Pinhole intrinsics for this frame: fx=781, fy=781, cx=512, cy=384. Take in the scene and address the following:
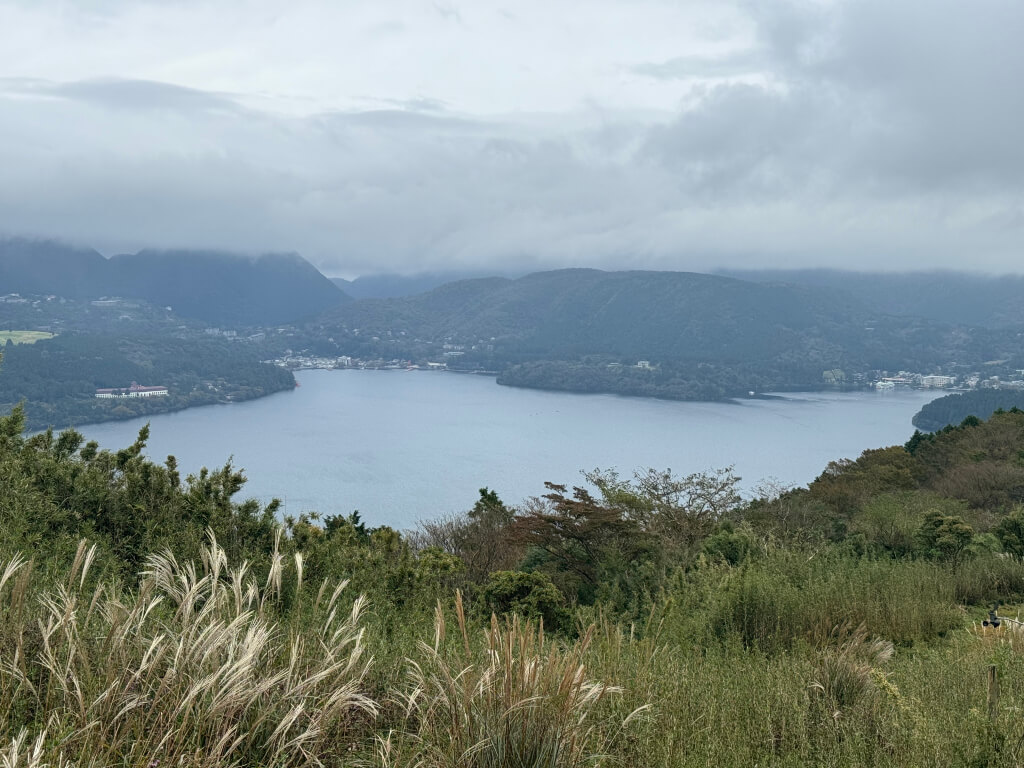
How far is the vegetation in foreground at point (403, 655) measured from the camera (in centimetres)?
251

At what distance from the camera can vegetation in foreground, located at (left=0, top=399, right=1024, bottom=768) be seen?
251 centimetres

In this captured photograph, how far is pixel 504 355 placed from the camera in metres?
177

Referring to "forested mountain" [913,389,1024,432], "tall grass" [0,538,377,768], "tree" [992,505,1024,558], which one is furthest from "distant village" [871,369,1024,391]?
"tall grass" [0,538,377,768]

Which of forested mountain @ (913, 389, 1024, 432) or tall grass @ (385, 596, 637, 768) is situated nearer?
tall grass @ (385, 596, 637, 768)

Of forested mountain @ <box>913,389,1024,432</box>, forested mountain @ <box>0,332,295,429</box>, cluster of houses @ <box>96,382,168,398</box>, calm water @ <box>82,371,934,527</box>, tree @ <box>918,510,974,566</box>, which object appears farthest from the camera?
cluster of houses @ <box>96,382,168,398</box>

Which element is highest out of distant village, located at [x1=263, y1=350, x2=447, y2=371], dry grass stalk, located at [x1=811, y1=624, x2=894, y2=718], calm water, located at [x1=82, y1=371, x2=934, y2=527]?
dry grass stalk, located at [x1=811, y1=624, x2=894, y2=718]

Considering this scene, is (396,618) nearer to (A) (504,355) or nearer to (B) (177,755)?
(B) (177,755)

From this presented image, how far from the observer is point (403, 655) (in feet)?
11.5

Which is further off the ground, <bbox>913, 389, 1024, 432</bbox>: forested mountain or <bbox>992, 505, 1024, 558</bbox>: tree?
<bbox>992, 505, 1024, 558</bbox>: tree

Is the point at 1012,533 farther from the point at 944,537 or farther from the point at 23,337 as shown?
the point at 23,337

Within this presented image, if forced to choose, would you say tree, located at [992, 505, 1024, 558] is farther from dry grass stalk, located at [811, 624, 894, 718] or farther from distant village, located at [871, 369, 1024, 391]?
distant village, located at [871, 369, 1024, 391]

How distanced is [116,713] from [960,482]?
23298 millimetres

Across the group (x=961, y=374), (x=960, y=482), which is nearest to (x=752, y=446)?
(x=960, y=482)

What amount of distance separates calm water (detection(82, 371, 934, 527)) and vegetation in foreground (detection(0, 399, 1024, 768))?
50.3 m
